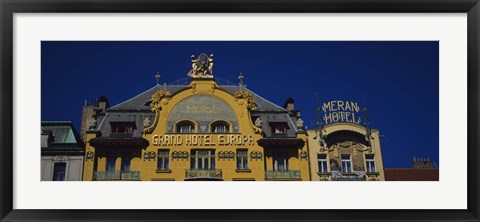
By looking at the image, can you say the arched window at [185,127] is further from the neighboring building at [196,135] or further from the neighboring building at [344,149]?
the neighboring building at [344,149]

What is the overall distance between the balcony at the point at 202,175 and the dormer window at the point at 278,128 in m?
1.40

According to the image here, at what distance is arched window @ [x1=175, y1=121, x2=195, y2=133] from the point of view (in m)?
11.3

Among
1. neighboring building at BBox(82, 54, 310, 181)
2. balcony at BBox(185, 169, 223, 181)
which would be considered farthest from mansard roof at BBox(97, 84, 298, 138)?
balcony at BBox(185, 169, 223, 181)

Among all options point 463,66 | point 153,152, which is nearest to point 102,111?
point 153,152

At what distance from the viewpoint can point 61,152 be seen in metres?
10.3

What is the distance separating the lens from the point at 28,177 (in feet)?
29.7

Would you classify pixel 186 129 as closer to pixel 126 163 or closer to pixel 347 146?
pixel 126 163

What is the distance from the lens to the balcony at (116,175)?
1031 centimetres

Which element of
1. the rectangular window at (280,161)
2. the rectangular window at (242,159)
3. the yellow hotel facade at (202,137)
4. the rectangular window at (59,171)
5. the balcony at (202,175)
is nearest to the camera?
the rectangular window at (59,171)

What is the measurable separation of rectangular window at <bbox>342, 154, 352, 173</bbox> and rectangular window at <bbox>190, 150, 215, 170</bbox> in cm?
215

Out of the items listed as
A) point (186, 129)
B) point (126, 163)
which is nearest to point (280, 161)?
point (186, 129)
